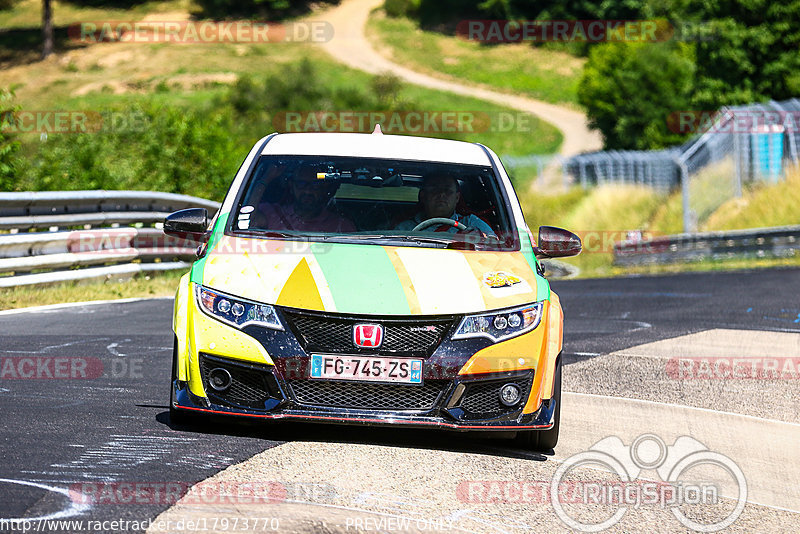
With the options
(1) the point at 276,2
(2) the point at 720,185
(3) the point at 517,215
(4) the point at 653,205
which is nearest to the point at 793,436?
(3) the point at 517,215

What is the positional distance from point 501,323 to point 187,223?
1.97m

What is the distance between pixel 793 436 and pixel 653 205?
34397 mm

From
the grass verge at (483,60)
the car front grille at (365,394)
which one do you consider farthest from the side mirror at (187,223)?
the grass verge at (483,60)

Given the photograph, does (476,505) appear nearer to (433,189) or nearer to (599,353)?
(433,189)

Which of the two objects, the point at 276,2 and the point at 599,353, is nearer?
the point at 599,353

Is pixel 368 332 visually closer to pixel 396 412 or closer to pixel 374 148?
pixel 396 412

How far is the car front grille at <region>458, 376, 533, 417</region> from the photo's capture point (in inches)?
237

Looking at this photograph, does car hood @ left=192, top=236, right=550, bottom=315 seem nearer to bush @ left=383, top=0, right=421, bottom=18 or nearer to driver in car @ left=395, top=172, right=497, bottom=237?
driver in car @ left=395, top=172, right=497, bottom=237

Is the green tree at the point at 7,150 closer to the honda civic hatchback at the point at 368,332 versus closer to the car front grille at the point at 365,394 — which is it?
the honda civic hatchback at the point at 368,332

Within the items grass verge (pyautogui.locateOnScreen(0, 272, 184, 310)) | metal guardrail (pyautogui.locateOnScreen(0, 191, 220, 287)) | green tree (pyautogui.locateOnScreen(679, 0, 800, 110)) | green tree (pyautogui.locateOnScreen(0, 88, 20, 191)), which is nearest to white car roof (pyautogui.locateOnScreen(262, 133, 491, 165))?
grass verge (pyautogui.locateOnScreen(0, 272, 184, 310))

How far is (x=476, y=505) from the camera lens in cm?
528

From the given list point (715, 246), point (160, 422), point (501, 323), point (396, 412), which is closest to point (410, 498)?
point (396, 412)

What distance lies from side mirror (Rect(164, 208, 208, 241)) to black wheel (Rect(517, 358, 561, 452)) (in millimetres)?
2140

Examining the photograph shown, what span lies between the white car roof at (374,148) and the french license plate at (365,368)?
1799 mm
